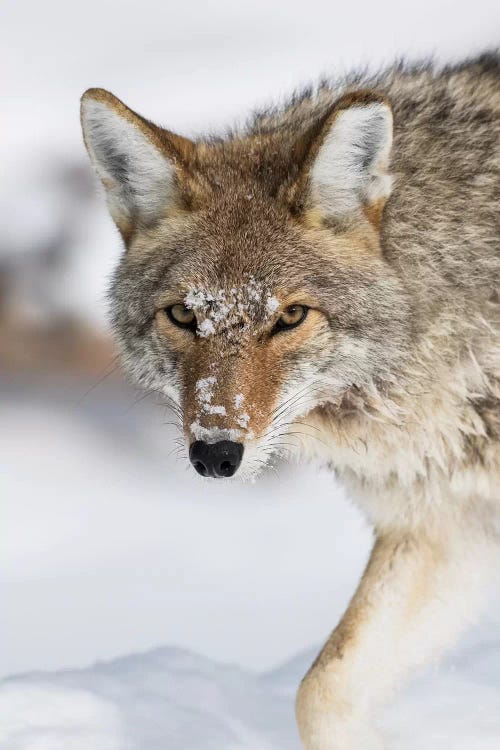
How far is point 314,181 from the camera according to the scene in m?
3.36

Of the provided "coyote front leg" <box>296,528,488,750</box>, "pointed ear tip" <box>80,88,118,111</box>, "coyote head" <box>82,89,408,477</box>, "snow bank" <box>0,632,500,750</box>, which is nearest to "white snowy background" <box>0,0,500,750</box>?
"snow bank" <box>0,632,500,750</box>

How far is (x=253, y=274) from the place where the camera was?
326 cm

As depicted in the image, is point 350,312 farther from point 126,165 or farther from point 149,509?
point 149,509

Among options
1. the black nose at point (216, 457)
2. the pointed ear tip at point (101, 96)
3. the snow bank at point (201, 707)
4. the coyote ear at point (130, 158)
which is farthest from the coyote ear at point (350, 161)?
the snow bank at point (201, 707)

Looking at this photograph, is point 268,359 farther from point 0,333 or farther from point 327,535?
point 0,333

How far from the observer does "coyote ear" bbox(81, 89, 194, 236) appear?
3430 mm

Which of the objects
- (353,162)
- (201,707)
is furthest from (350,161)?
(201,707)

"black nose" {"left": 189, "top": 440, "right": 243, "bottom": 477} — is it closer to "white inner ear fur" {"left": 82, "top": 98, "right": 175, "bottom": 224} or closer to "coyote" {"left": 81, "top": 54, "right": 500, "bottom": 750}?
"coyote" {"left": 81, "top": 54, "right": 500, "bottom": 750}

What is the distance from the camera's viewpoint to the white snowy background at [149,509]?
4.61 metres

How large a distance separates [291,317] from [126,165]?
33.5 inches

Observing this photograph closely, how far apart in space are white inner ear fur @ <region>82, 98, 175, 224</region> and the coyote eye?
2.13ft

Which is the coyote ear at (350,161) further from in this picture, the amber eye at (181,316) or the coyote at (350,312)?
the amber eye at (181,316)

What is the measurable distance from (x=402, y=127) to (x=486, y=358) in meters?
0.86

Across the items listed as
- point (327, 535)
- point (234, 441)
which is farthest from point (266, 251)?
point (327, 535)
